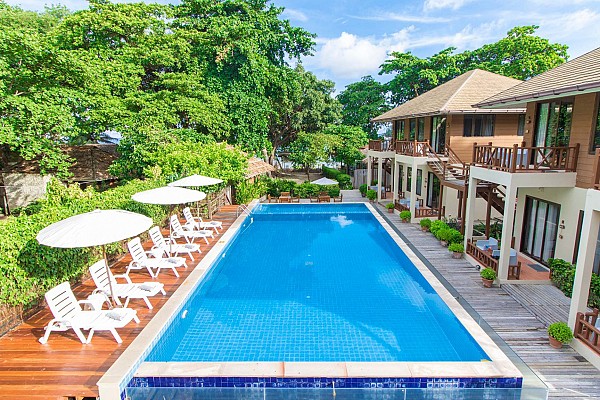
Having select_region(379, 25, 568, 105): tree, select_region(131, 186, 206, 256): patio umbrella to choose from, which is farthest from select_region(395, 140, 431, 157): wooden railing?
select_region(379, 25, 568, 105): tree

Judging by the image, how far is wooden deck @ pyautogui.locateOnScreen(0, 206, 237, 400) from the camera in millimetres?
5605

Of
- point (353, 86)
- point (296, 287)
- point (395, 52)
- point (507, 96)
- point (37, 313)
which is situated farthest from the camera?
point (353, 86)

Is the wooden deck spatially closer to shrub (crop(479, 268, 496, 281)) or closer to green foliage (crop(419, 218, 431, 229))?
shrub (crop(479, 268, 496, 281))

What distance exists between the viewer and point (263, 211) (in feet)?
70.3

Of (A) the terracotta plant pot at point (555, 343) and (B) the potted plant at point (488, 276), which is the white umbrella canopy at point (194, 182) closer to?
(B) the potted plant at point (488, 276)

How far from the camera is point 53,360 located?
248 inches

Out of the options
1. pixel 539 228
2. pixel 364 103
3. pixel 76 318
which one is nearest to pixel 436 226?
pixel 539 228

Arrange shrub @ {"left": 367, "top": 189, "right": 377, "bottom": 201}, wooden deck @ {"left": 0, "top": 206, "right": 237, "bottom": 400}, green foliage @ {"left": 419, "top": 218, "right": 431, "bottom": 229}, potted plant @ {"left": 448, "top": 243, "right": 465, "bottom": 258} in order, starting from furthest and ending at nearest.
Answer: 1. shrub @ {"left": 367, "top": 189, "right": 377, "bottom": 201}
2. green foliage @ {"left": 419, "top": 218, "right": 431, "bottom": 229}
3. potted plant @ {"left": 448, "top": 243, "right": 465, "bottom": 258}
4. wooden deck @ {"left": 0, "top": 206, "right": 237, "bottom": 400}

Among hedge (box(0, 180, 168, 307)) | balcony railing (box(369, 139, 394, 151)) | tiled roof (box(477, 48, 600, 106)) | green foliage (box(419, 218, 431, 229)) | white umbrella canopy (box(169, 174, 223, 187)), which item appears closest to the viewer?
hedge (box(0, 180, 168, 307))

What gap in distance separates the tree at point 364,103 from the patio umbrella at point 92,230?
34.7 m

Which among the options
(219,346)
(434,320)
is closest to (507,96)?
(434,320)

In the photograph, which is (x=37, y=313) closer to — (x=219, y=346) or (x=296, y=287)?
(x=219, y=346)

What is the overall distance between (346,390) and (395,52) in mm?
39888

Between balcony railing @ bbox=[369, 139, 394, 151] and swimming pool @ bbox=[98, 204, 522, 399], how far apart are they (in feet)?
37.1
